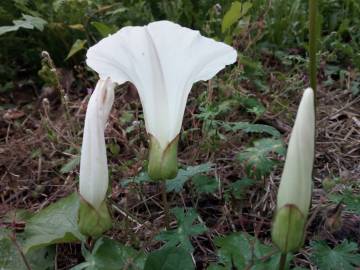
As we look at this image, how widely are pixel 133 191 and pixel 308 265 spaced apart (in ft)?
1.40

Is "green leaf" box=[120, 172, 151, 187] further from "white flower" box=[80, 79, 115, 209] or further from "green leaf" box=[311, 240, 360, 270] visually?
"green leaf" box=[311, 240, 360, 270]

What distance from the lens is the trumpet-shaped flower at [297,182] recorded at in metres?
0.82

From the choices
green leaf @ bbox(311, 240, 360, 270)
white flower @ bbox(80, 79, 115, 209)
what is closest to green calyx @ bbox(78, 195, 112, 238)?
white flower @ bbox(80, 79, 115, 209)

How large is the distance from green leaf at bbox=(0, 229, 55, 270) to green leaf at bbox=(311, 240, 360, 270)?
544 mm

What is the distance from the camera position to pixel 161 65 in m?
1.04

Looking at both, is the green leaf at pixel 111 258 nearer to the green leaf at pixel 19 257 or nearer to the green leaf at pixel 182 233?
the green leaf at pixel 182 233

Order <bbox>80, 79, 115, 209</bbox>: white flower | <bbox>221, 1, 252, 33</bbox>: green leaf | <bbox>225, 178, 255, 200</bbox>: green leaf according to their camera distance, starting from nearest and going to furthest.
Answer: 1. <bbox>80, 79, 115, 209</bbox>: white flower
2. <bbox>225, 178, 255, 200</bbox>: green leaf
3. <bbox>221, 1, 252, 33</bbox>: green leaf

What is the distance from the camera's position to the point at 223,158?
4.84 feet

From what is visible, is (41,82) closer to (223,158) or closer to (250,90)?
(250,90)

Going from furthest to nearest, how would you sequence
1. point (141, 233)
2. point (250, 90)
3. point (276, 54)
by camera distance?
point (276, 54) < point (250, 90) < point (141, 233)

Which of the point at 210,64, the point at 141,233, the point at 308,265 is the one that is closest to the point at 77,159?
the point at 141,233

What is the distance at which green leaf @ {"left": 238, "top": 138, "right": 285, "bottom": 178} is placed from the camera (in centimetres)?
116

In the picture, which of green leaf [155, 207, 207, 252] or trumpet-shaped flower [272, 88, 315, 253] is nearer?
trumpet-shaped flower [272, 88, 315, 253]

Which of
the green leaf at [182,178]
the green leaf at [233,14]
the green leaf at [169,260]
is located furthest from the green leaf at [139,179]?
the green leaf at [233,14]
